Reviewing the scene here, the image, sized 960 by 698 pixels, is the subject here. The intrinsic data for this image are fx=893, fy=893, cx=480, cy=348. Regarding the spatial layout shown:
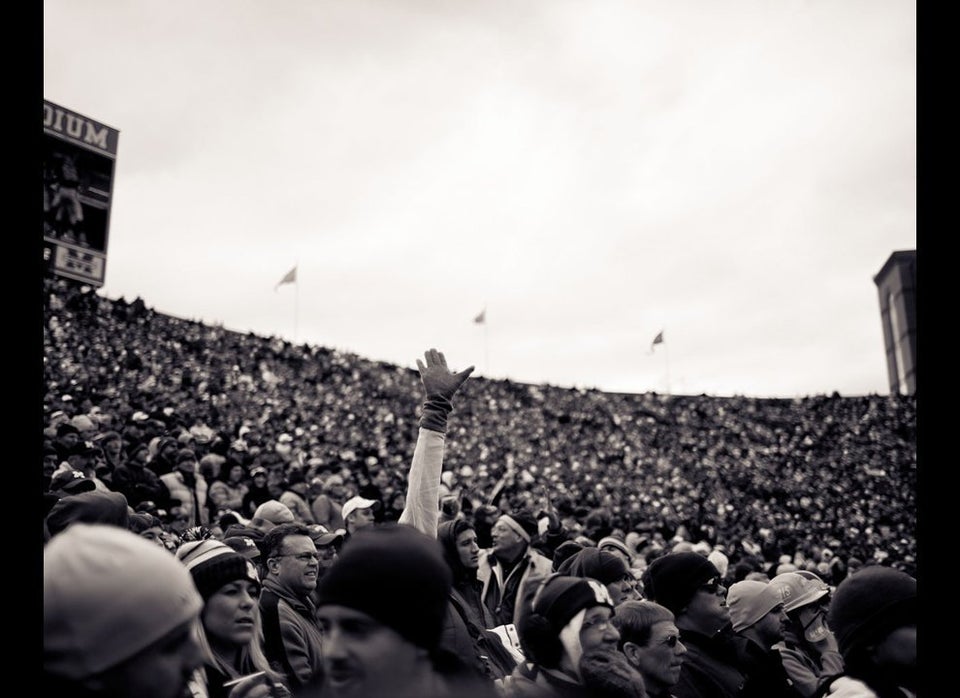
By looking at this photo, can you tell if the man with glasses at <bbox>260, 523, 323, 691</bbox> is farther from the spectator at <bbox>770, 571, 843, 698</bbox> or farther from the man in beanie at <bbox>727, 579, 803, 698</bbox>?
the spectator at <bbox>770, 571, 843, 698</bbox>

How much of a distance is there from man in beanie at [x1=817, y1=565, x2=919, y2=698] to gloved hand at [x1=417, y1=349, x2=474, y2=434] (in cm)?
192

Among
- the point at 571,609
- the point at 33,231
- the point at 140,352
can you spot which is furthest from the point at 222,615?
the point at 140,352

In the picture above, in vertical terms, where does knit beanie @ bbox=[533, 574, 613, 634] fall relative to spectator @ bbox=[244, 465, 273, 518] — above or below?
above

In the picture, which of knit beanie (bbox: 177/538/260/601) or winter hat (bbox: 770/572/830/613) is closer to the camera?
knit beanie (bbox: 177/538/260/601)

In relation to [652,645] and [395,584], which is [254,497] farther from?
[395,584]

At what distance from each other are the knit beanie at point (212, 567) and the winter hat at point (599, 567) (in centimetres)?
209

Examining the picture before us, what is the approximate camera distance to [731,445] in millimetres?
37219

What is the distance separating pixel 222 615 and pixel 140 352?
2270cm

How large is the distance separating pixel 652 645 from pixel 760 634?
1.37 metres

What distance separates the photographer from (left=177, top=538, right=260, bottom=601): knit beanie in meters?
3.89

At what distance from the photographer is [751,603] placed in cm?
503

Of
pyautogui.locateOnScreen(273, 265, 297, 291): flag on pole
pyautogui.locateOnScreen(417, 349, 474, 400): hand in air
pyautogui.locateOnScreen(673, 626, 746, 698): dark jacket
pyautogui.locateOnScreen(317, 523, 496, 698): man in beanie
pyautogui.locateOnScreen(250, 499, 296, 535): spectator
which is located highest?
pyautogui.locateOnScreen(273, 265, 297, 291): flag on pole

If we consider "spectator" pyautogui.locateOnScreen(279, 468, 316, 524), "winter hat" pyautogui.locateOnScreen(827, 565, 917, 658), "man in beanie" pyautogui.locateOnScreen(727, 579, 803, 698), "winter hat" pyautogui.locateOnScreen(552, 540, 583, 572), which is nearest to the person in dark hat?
"winter hat" pyautogui.locateOnScreen(552, 540, 583, 572)
